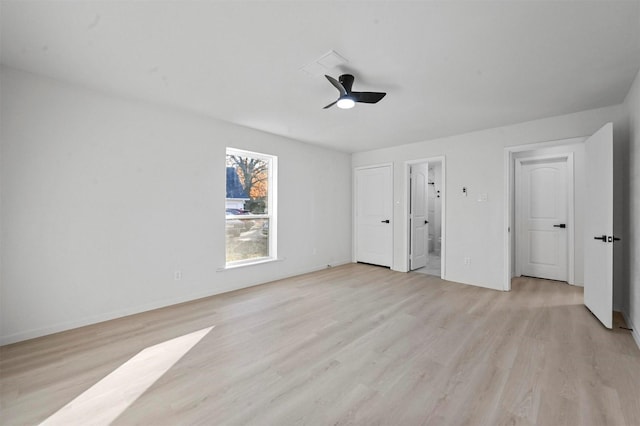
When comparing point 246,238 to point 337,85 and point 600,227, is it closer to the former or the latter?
point 337,85

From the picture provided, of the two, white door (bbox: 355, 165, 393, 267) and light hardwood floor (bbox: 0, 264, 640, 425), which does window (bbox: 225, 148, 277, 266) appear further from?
white door (bbox: 355, 165, 393, 267)

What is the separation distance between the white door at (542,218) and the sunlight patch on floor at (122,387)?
5709 mm

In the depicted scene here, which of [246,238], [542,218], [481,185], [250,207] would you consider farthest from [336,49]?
[542,218]

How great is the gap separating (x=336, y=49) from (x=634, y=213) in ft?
11.1

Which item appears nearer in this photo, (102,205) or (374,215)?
(102,205)

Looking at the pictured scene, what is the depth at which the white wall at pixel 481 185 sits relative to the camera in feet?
12.2

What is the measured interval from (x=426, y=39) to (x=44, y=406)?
11.9 feet

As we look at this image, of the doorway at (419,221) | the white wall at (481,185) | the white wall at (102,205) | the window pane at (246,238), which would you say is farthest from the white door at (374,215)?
the white wall at (102,205)

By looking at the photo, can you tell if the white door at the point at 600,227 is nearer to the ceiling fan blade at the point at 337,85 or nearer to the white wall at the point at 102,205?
the ceiling fan blade at the point at 337,85

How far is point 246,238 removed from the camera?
4363mm

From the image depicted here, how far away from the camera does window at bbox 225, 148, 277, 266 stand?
4.16 m

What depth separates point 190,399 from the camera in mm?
1739

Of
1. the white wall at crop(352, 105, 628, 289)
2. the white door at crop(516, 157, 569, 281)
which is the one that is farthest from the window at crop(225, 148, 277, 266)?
the white door at crop(516, 157, 569, 281)

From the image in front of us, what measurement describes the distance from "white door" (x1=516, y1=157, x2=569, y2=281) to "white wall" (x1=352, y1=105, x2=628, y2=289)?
1.30 metres
